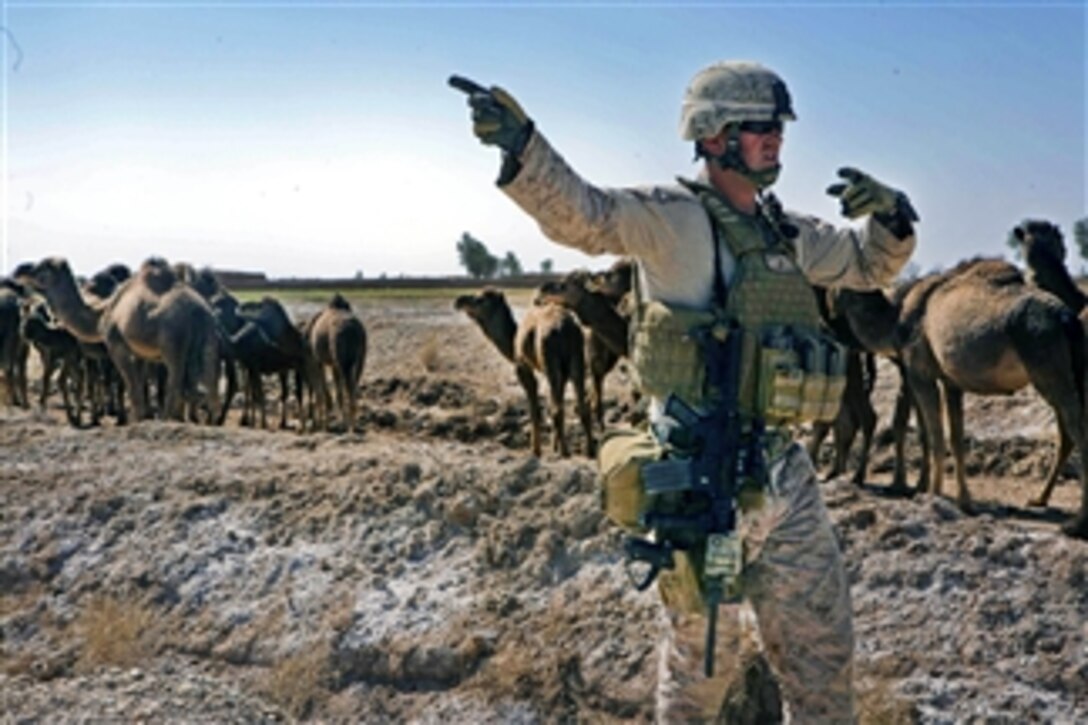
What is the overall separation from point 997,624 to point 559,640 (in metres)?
2.58

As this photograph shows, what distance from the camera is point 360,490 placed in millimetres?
10039

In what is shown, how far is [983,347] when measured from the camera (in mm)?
10156

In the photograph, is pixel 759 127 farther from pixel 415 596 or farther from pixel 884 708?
pixel 415 596

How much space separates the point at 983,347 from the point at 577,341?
5.98m

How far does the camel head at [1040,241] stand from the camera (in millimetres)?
10969

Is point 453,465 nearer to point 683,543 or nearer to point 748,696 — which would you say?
point 748,696

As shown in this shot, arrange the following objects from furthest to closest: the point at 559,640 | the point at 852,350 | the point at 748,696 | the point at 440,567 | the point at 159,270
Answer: the point at 159,270
the point at 852,350
the point at 440,567
the point at 559,640
the point at 748,696

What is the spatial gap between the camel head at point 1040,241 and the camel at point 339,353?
35.3ft

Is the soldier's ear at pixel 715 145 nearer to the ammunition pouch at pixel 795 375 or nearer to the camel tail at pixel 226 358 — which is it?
the ammunition pouch at pixel 795 375

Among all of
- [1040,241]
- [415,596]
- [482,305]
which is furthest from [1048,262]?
[482,305]

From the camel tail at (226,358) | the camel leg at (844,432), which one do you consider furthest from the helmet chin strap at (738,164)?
the camel tail at (226,358)

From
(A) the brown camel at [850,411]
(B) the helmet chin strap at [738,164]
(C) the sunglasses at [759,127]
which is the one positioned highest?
(C) the sunglasses at [759,127]

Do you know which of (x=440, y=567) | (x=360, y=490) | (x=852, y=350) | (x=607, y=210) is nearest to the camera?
(x=607, y=210)

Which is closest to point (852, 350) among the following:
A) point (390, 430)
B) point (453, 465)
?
point (453, 465)
